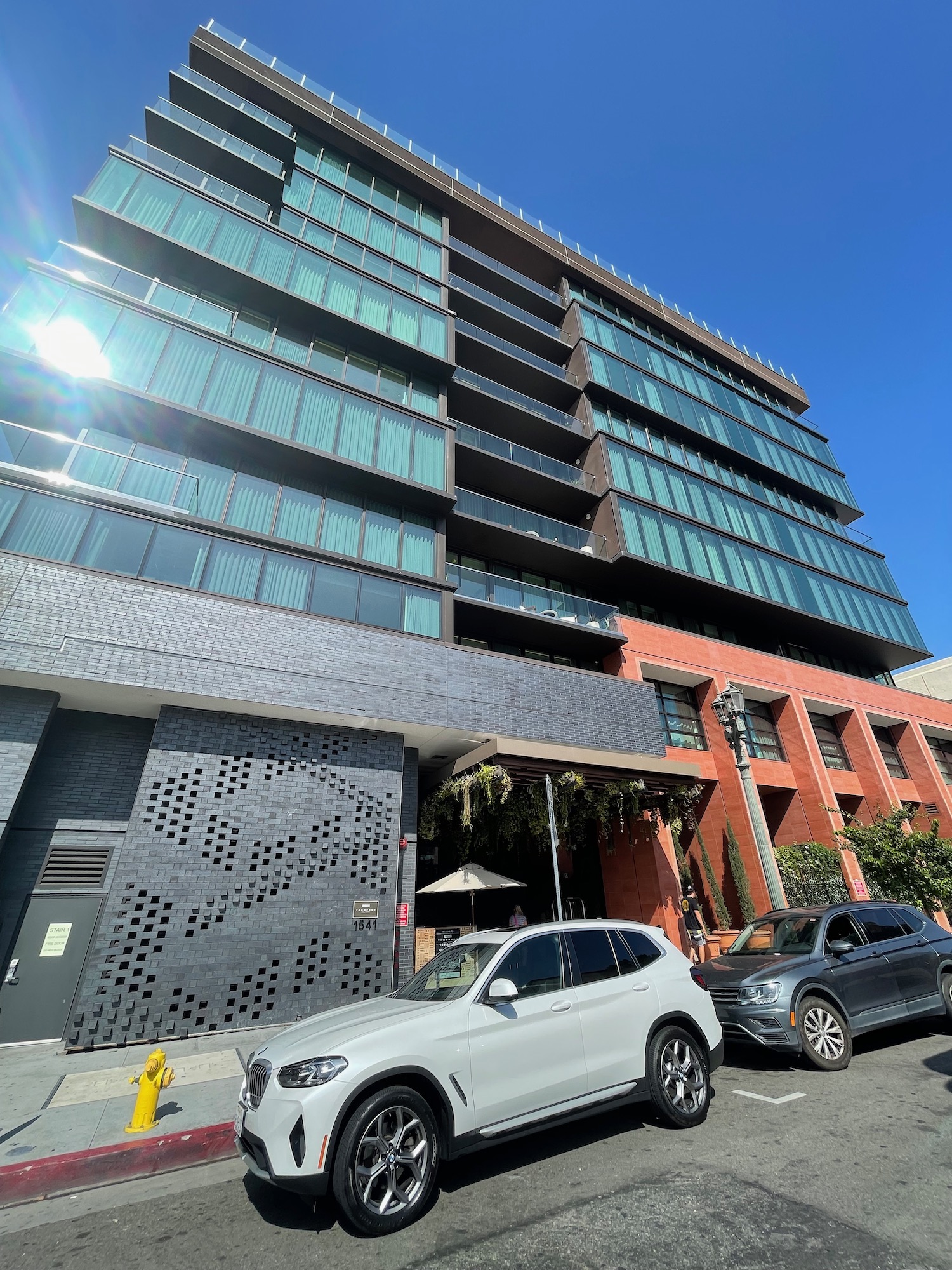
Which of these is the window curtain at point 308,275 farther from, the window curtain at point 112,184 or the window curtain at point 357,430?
the window curtain at point 112,184

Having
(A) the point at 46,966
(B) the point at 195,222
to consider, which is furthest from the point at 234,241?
(A) the point at 46,966

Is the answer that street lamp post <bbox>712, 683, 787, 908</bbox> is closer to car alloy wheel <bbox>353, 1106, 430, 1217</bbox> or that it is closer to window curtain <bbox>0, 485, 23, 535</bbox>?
car alloy wheel <bbox>353, 1106, 430, 1217</bbox>

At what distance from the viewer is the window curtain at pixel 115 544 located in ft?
34.0

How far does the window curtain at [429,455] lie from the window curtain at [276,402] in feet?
10.9

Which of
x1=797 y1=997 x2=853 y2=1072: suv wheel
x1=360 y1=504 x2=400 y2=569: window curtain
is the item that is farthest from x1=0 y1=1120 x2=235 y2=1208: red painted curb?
x1=360 y1=504 x2=400 y2=569: window curtain

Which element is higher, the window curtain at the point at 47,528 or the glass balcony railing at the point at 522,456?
the glass balcony railing at the point at 522,456

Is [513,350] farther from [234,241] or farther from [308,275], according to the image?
[234,241]

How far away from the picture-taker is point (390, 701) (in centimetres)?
1186

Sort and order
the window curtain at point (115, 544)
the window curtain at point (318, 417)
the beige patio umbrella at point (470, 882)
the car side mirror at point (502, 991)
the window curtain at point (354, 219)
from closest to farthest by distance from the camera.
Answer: the car side mirror at point (502, 991), the window curtain at point (115, 544), the beige patio umbrella at point (470, 882), the window curtain at point (318, 417), the window curtain at point (354, 219)

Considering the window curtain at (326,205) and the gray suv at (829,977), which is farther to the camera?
the window curtain at (326,205)

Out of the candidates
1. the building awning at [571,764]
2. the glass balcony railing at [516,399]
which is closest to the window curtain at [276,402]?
the glass balcony railing at [516,399]

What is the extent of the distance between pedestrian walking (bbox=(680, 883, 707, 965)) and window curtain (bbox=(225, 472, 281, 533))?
1400cm

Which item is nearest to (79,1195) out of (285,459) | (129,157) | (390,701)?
(390,701)

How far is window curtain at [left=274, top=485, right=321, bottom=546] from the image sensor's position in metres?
12.9
